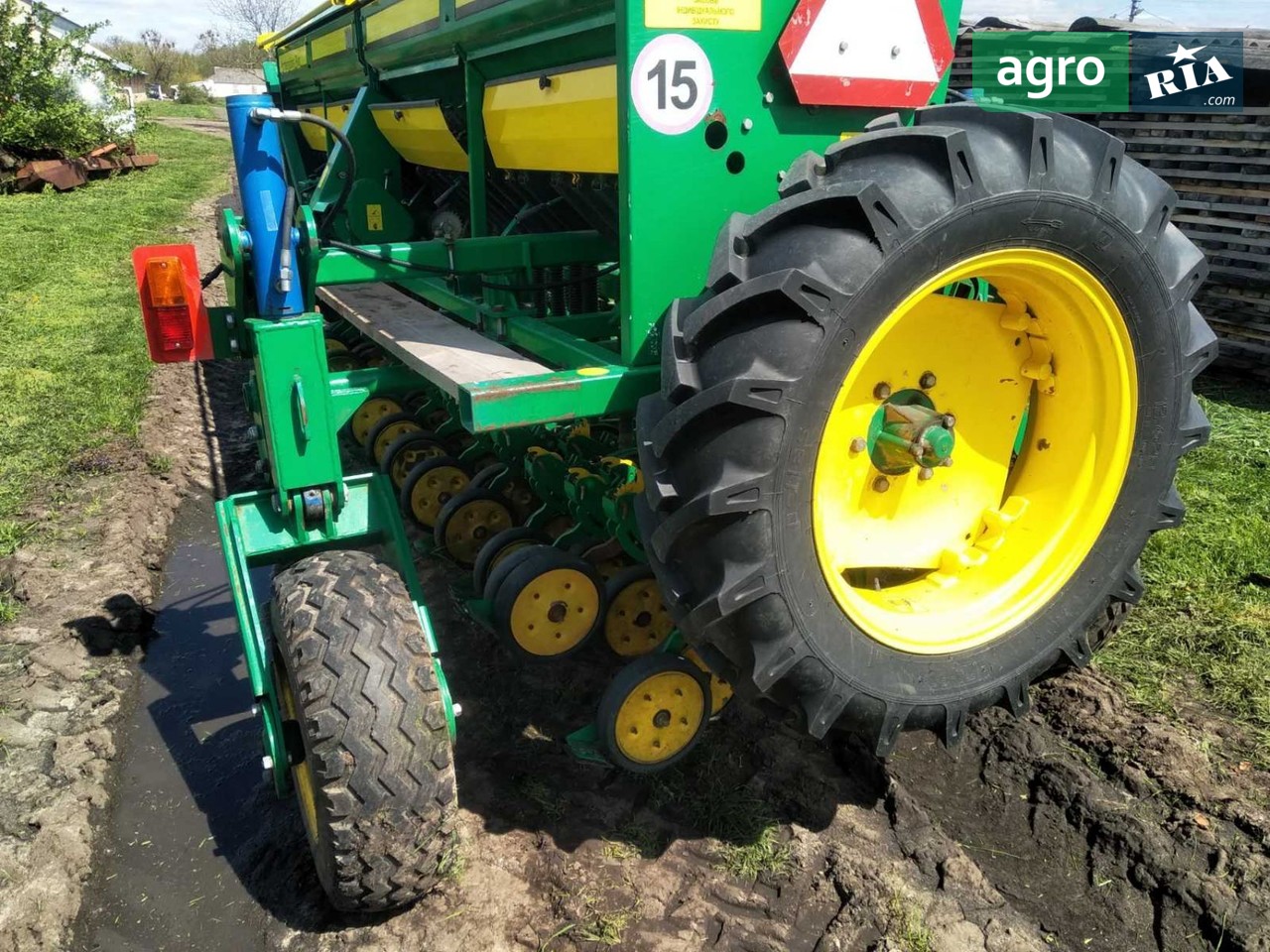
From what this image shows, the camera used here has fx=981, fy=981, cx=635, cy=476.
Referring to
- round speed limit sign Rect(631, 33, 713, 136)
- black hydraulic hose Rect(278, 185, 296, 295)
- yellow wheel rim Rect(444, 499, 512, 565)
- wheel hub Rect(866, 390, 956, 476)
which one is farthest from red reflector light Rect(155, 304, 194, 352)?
wheel hub Rect(866, 390, 956, 476)

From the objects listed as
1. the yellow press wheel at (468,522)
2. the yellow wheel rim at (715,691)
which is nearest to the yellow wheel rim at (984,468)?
the yellow wheel rim at (715,691)

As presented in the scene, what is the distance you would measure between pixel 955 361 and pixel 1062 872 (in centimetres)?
138

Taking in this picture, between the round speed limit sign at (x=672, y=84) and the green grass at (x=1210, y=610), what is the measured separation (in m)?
2.32

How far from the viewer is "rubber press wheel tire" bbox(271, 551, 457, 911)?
2.22 metres

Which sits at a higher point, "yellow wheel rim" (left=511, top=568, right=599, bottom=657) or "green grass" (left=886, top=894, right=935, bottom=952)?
"yellow wheel rim" (left=511, top=568, right=599, bottom=657)

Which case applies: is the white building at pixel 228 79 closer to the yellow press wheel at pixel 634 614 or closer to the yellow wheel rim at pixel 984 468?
the yellow press wheel at pixel 634 614

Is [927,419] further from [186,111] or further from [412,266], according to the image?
[186,111]

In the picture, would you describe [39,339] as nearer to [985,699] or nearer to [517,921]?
[517,921]

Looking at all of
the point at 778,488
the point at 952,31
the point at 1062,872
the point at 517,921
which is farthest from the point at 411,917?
the point at 952,31

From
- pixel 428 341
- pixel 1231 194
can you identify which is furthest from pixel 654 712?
pixel 1231 194

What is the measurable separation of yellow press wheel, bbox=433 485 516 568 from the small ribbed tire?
40 centimetres

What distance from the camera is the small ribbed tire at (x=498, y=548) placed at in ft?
11.9

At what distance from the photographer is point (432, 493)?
174 inches

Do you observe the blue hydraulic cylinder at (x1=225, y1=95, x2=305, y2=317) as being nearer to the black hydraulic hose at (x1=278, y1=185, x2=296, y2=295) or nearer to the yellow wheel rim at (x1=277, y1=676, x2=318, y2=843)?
the black hydraulic hose at (x1=278, y1=185, x2=296, y2=295)
